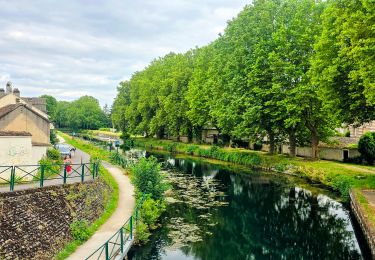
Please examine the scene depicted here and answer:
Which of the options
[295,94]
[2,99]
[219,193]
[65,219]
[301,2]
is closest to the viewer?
[65,219]

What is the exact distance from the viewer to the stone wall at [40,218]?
45.2 ft

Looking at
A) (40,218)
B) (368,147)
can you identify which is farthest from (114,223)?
(368,147)

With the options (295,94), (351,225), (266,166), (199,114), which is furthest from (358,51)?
(199,114)

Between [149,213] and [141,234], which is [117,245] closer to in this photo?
[141,234]

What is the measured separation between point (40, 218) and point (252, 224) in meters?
14.3

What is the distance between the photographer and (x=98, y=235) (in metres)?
18.3

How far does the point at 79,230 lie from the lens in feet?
57.9

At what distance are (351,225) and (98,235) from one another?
51.6 feet

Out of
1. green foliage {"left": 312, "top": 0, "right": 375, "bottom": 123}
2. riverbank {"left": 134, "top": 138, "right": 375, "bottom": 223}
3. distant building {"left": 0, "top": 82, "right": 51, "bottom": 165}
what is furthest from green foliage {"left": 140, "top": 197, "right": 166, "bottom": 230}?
green foliage {"left": 312, "top": 0, "right": 375, "bottom": 123}

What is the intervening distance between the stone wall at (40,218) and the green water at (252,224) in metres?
3.54

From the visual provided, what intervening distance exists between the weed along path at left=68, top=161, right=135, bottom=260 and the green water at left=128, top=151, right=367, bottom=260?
1.69m

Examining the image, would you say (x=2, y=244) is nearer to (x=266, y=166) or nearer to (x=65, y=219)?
(x=65, y=219)

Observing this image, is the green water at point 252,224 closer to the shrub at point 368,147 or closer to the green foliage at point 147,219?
the green foliage at point 147,219

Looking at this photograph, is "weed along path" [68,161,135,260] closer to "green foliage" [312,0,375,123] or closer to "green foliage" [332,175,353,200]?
"green foliage" [312,0,375,123]
